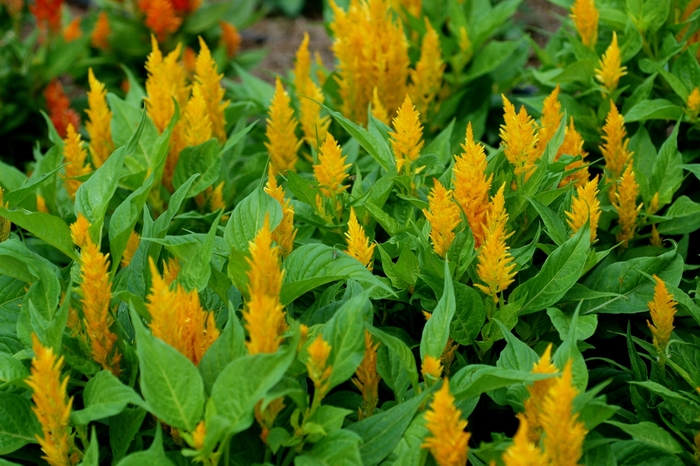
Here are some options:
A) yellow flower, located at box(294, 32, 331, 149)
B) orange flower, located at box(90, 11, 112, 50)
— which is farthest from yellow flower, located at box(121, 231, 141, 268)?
orange flower, located at box(90, 11, 112, 50)

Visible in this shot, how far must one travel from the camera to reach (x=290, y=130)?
268 cm

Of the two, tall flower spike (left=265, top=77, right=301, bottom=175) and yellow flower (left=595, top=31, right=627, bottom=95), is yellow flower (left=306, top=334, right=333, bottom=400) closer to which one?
tall flower spike (left=265, top=77, right=301, bottom=175)

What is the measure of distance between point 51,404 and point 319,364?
0.56 metres

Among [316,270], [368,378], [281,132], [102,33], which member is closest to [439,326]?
[368,378]

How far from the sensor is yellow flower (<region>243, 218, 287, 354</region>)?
147cm

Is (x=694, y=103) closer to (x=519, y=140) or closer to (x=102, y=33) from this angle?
(x=519, y=140)

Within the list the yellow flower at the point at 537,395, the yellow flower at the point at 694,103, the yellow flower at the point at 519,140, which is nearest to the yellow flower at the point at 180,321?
the yellow flower at the point at 537,395

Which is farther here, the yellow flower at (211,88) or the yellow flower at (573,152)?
the yellow flower at (211,88)

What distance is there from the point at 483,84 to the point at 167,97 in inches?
62.0

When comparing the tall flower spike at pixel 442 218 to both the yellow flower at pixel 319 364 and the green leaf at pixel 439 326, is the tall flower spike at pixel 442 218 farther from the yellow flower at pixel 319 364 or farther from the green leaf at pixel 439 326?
the yellow flower at pixel 319 364

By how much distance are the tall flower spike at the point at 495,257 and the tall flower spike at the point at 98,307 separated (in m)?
0.89

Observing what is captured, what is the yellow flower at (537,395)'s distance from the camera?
1.53 meters

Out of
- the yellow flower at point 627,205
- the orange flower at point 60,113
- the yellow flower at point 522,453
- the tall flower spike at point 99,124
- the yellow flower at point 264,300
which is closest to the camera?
the yellow flower at point 522,453

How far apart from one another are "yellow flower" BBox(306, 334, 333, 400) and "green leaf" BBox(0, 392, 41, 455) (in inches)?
26.3
